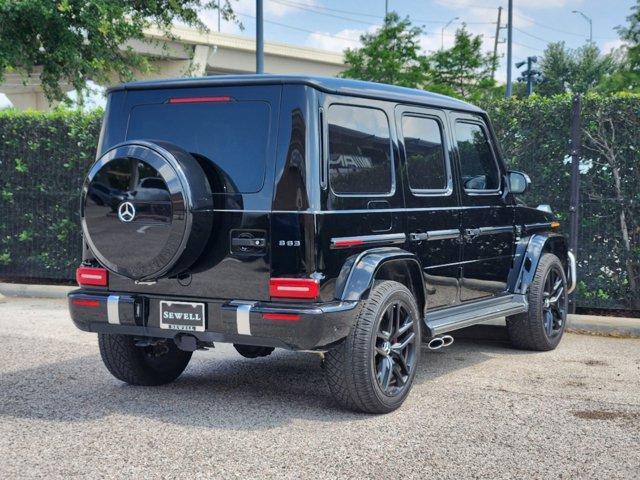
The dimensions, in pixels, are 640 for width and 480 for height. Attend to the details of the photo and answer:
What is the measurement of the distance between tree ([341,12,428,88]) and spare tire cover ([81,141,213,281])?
34824mm

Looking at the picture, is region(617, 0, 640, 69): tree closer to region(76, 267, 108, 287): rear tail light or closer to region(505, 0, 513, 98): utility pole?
region(505, 0, 513, 98): utility pole

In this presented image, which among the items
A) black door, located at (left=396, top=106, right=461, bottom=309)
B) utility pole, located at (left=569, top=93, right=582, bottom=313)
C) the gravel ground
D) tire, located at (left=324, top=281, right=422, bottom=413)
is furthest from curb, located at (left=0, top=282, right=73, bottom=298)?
tire, located at (left=324, top=281, right=422, bottom=413)

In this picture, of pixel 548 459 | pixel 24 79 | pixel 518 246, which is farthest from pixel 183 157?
A: pixel 24 79

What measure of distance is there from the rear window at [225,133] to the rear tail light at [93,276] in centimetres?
93

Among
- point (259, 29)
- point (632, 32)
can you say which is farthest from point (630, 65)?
point (259, 29)

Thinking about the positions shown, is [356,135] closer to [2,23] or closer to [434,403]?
[434,403]

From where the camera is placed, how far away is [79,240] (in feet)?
41.7

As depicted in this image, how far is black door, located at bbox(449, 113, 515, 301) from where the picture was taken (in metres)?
7.15

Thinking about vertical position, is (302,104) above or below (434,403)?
above

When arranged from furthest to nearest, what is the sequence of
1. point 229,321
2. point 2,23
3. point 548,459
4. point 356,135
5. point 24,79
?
point 24,79
point 2,23
point 356,135
point 229,321
point 548,459

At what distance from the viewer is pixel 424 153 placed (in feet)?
21.9

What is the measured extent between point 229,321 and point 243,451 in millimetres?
867

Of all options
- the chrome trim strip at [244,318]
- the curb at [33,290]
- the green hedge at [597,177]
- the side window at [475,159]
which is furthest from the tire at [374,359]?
the curb at [33,290]

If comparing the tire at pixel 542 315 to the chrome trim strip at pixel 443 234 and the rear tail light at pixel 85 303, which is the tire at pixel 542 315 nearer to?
the chrome trim strip at pixel 443 234
